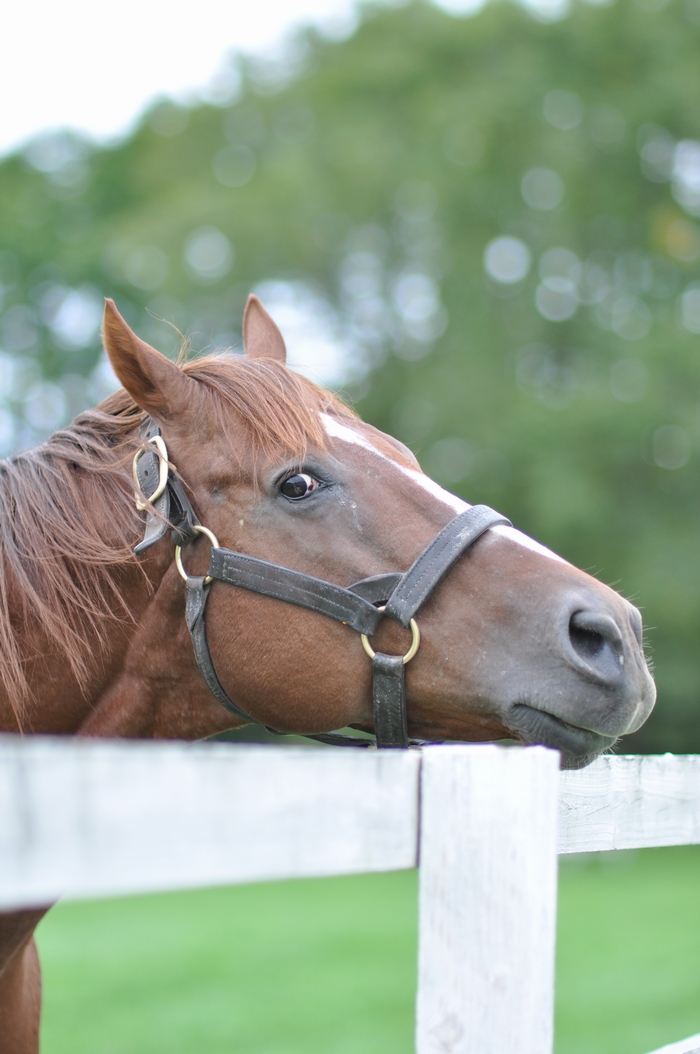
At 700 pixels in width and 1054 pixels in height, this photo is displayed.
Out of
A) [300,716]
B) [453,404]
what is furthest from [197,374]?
[453,404]

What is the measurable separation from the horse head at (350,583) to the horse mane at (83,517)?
0.04 feet

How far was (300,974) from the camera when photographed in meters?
8.02

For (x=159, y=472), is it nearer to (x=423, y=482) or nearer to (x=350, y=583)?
(x=350, y=583)

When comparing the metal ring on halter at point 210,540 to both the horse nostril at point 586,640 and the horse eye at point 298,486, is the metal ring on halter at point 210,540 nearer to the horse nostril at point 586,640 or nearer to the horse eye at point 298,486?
the horse eye at point 298,486

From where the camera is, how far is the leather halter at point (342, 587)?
7.59 ft

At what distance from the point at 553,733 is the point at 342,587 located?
24.8 inches

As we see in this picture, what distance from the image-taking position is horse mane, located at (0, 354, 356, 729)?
2.47m

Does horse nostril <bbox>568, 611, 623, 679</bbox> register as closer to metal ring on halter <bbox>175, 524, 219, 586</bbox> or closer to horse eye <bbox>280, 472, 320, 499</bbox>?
horse eye <bbox>280, 472, 320, 499</bbox>

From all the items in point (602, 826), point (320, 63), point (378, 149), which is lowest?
point (602, 826)

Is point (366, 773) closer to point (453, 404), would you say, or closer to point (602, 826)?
point (602, 826)

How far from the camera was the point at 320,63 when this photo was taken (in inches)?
859

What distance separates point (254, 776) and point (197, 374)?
167 centimetres

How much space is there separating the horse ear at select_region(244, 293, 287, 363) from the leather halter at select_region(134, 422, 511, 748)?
3.39ft

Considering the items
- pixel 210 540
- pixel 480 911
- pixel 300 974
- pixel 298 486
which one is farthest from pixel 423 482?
pixel 300 974
